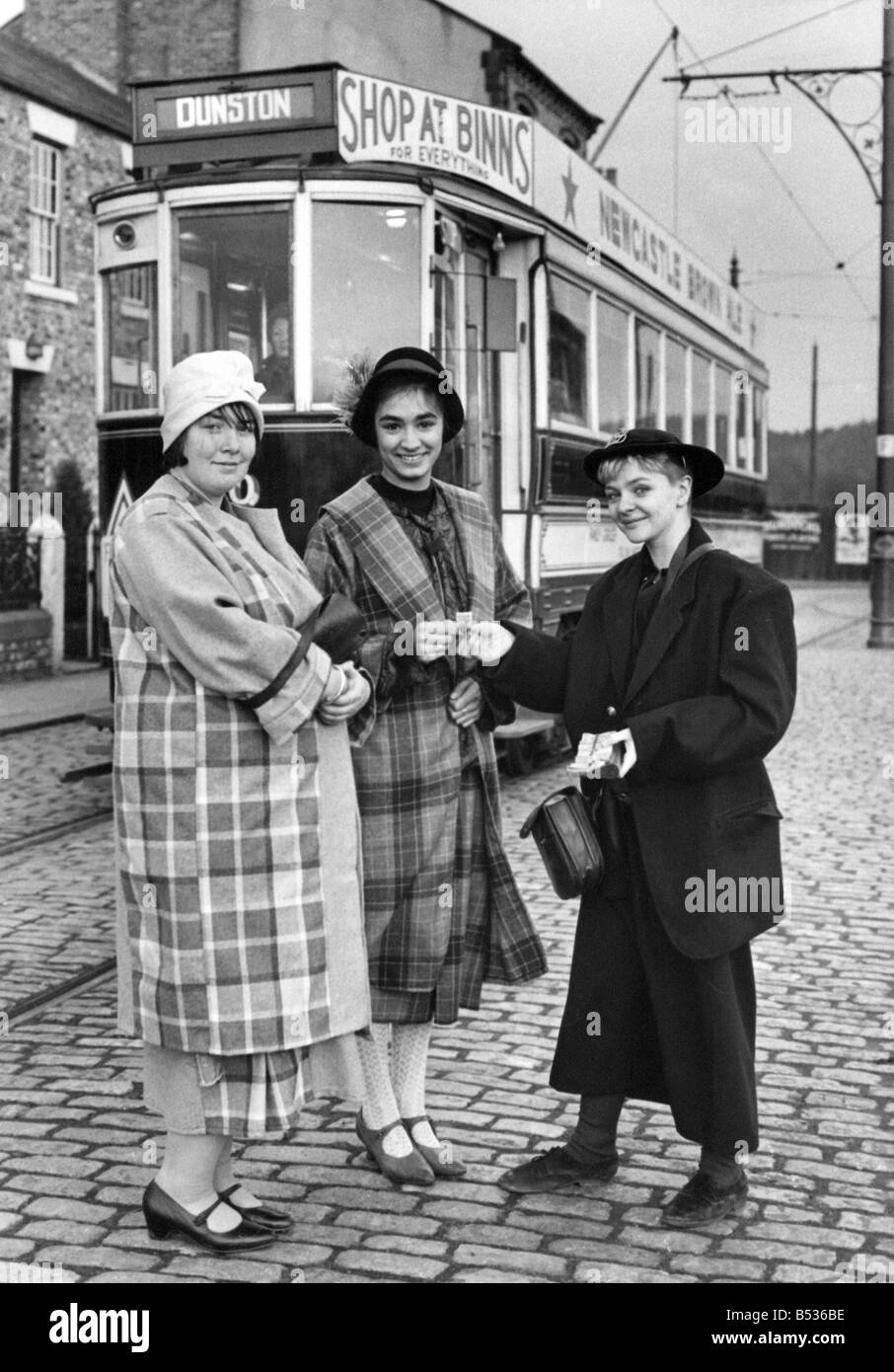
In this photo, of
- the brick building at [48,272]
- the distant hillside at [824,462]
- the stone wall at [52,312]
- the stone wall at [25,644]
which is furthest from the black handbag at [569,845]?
the distant hillside at [824,462]

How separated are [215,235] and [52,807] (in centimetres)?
335

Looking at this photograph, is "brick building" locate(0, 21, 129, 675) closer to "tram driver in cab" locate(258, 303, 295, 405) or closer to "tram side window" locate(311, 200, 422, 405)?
"tram driver in cab" locate(258, 303, 295, 405)

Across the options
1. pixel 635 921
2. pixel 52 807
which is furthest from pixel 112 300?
pixel 635 921

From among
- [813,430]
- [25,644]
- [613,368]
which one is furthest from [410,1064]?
[813,430]

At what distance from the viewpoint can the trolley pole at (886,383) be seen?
21.8 metres

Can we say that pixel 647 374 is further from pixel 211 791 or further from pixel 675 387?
pixel 211 791

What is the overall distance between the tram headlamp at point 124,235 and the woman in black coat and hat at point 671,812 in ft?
20.1

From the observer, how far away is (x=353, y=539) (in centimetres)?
428

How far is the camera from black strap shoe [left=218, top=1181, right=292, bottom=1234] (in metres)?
3.89

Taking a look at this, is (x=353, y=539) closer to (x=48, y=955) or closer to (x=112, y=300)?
(x=48, y=955)

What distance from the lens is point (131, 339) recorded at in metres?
9.79

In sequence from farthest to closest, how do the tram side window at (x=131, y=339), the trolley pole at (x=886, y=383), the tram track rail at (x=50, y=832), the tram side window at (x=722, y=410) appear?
1. the trolley pole at (x=886, y=383)
2. the tram side window at (x=722, y=410)
3. the tram side window at (x=131, y=339)
4. the tram track rail at (x=50, y=832)

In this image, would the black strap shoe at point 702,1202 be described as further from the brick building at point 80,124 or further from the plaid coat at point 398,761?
the brick building at point 80,124

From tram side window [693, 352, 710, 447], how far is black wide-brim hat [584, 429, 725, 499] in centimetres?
1108
